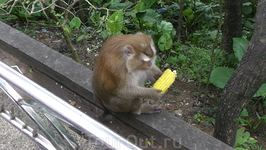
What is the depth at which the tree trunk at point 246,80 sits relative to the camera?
2.66m

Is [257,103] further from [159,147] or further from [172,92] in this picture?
[159,147]

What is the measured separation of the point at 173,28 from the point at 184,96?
1377mm

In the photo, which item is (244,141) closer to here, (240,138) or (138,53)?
(240,138)

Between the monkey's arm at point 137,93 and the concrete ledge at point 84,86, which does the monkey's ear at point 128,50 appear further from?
the concrete ledge at point 84,86

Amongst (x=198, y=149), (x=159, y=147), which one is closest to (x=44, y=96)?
(x=198, y=149)

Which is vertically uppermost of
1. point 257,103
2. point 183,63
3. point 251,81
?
point 251,81

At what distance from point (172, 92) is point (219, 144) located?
1492mm

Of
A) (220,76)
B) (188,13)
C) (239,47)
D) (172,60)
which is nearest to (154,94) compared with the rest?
(220,76)

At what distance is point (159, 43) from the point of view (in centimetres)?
460

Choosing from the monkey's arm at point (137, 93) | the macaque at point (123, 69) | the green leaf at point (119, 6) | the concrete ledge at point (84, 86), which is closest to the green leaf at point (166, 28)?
the green leaf at point (119, 6)

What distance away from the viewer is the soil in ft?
12.8

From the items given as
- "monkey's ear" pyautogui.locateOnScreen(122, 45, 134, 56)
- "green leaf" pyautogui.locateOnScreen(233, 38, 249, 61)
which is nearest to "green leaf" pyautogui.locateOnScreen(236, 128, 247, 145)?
"green leaf" pyautogui.locateOnScreen(233, 38, 249, 61)

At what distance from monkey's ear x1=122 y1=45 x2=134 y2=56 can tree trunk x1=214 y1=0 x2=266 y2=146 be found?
920mm

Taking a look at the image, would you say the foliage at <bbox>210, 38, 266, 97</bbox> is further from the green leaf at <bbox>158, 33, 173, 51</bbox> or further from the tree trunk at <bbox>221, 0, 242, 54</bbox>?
the green leaf at <bbox>158, 33, 173, 51</bbox>
